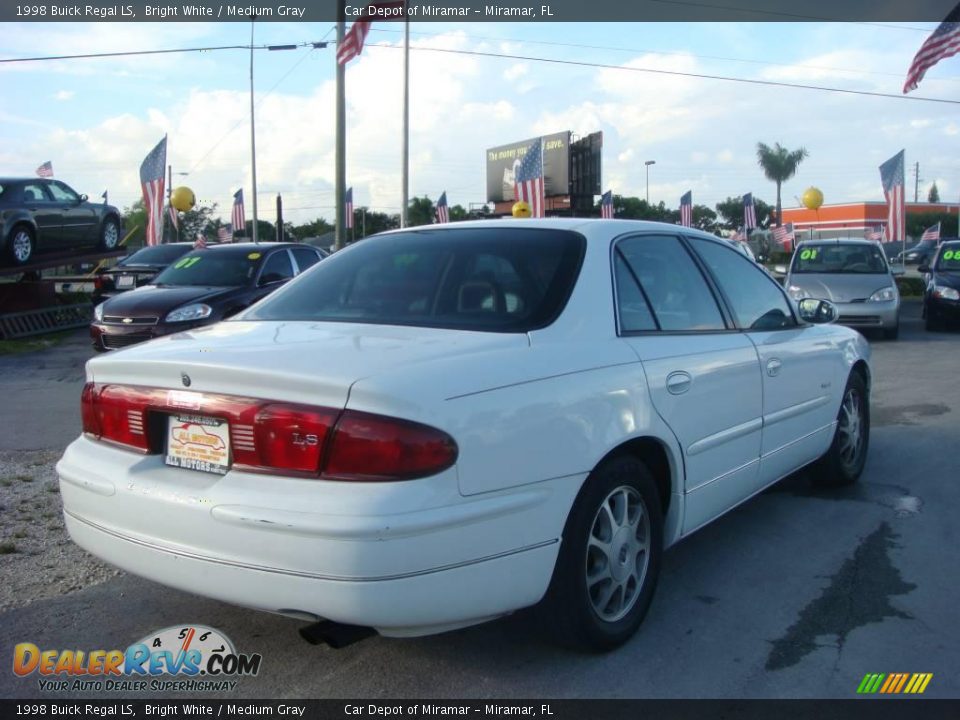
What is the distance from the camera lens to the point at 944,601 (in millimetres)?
3973

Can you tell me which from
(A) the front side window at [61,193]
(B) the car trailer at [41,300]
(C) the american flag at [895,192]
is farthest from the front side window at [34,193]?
(C) the american flag at [895,192]

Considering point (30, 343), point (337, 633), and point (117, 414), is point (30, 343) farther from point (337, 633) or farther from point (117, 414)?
point (337, 633)

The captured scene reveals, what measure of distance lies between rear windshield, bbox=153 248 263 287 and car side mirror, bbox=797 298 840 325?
7.58 metres

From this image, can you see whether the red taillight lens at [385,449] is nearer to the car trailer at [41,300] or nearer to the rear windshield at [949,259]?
the car trailer at [41,300]

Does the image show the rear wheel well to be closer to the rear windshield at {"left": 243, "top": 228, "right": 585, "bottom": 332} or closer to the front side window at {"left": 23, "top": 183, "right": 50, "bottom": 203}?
the rear windshield at {"left": 243, "top": 228, "right": 585, "bottom": 332}

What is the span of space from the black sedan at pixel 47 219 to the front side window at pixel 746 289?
12.6 m

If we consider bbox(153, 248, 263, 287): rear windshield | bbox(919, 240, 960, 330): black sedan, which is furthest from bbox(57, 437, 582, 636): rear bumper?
bbox(919, 240, 960, 330): black sedan

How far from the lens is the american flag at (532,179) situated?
20891 mm

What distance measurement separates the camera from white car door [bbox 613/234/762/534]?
Answer: 3736 millimetres

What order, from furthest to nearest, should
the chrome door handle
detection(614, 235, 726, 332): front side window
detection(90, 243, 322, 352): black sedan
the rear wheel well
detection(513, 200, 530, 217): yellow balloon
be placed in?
detection(513, 200, 530, 217): yellow balloon → detection(90, 243, 322, 352): black sedan → detection(614, 235, 726, 332): front side window → the chrome door handle → the rear wheel well

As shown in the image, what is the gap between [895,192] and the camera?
81.1 feet

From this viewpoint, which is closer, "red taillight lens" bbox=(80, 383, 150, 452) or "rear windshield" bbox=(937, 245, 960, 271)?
"red taillight lens" bbox=(80, 383, 150, 452)

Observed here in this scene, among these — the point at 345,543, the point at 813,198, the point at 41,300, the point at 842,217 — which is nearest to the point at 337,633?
the point at 345,543
